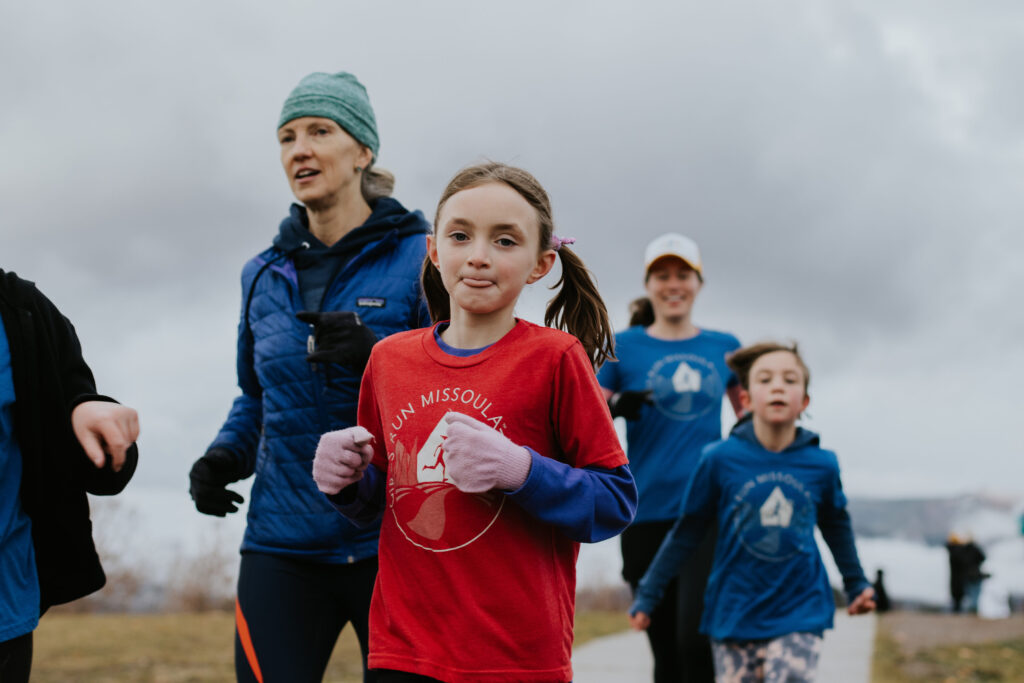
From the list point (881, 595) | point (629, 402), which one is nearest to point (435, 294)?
point (629, 402)

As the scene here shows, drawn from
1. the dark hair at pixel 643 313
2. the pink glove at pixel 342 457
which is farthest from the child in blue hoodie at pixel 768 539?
the pink glove at pixel 342 457

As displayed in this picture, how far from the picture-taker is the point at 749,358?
507cm

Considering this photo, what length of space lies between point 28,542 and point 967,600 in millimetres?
21999

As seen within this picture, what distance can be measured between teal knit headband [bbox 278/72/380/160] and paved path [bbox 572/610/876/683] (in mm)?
5160

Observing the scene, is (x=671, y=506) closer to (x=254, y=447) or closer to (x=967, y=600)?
(x=254, y=447)

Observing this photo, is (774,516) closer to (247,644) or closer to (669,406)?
(669,406)

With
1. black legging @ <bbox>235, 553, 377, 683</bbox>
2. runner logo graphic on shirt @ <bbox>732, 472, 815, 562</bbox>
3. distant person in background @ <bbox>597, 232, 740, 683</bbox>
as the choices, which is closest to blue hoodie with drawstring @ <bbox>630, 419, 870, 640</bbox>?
runner logo graphic on shirt @ <bbox>732, 472, 815, 562</bbox>

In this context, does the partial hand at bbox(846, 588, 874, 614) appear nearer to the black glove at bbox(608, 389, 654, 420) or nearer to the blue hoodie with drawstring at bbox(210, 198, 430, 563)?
the black glove at bbox(608, 389, 654, 420)

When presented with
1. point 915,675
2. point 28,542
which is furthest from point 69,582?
point 915,675

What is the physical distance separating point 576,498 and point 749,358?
307cm

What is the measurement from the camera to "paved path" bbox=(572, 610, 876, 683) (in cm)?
792

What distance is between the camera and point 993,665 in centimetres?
903

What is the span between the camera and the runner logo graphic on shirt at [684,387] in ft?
17.6

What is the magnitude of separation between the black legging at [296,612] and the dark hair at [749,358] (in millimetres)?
2351
